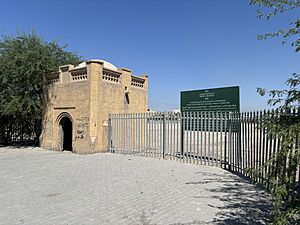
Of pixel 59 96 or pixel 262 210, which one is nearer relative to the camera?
pixel 262 210

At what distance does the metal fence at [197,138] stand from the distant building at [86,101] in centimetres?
95

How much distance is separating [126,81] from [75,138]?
4873mm

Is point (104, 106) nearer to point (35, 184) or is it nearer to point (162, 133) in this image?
point (162, 133)

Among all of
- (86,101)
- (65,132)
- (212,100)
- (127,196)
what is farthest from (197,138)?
(65,132)

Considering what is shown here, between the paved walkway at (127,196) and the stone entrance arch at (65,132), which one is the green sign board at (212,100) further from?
the stone entrance arch at (65,132)

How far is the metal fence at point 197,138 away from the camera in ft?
28.5

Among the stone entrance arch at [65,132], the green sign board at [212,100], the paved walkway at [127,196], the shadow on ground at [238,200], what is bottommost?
the paved walkway at [127,196]

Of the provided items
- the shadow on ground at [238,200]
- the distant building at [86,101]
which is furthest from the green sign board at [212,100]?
the distant building at [86,101]

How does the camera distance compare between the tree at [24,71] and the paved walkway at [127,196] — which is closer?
the paved walkway at [127,196]

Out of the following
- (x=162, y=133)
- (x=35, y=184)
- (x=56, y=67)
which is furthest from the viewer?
(x=56, y=67)

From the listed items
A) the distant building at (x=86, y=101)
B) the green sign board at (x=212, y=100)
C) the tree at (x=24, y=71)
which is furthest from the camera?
the tree at (x=24, y=71)

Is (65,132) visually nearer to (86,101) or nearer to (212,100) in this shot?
(86,101)

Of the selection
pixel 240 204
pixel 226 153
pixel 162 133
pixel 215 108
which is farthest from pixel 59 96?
pixel 240 204

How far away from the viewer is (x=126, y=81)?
17.9 metres
